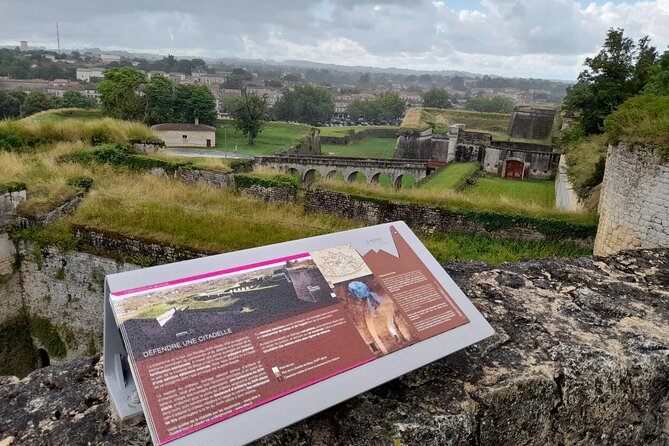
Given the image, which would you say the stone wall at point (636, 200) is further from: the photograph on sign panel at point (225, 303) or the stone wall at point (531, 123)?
the stone wall at point (531, 123)

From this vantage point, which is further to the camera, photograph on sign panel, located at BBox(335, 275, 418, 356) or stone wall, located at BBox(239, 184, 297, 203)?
stone wall, located at BBox(239, 184, 297, 203)

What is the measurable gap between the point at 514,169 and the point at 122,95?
3268 cm

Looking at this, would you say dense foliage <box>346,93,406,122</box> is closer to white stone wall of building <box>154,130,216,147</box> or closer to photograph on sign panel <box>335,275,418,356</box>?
white stone wall of building <box>154,130,216,147</box>

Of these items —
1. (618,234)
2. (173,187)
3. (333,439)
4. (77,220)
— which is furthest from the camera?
(173,187)

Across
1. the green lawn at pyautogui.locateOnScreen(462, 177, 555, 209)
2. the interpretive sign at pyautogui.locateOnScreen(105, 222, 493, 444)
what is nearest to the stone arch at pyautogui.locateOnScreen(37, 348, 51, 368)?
the interpretive sign at pyautogui.locateOnScreen(105, 222, 493, 444)

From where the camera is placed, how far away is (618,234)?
360 inches

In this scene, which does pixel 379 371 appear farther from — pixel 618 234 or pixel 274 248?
pixel 618 234

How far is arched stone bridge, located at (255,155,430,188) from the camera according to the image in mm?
30094

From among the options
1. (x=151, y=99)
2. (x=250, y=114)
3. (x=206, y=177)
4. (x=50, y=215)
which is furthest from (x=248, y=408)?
(x=151, y=99)

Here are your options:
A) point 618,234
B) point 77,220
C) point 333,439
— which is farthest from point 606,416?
point 77,220

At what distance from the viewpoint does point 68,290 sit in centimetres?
987

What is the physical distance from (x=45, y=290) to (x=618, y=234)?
1150cm

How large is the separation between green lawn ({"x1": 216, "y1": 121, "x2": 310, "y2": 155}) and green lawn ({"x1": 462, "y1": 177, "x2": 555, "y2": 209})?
18.8 meters

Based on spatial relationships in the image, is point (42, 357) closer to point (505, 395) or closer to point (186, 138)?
point (505, 395)
